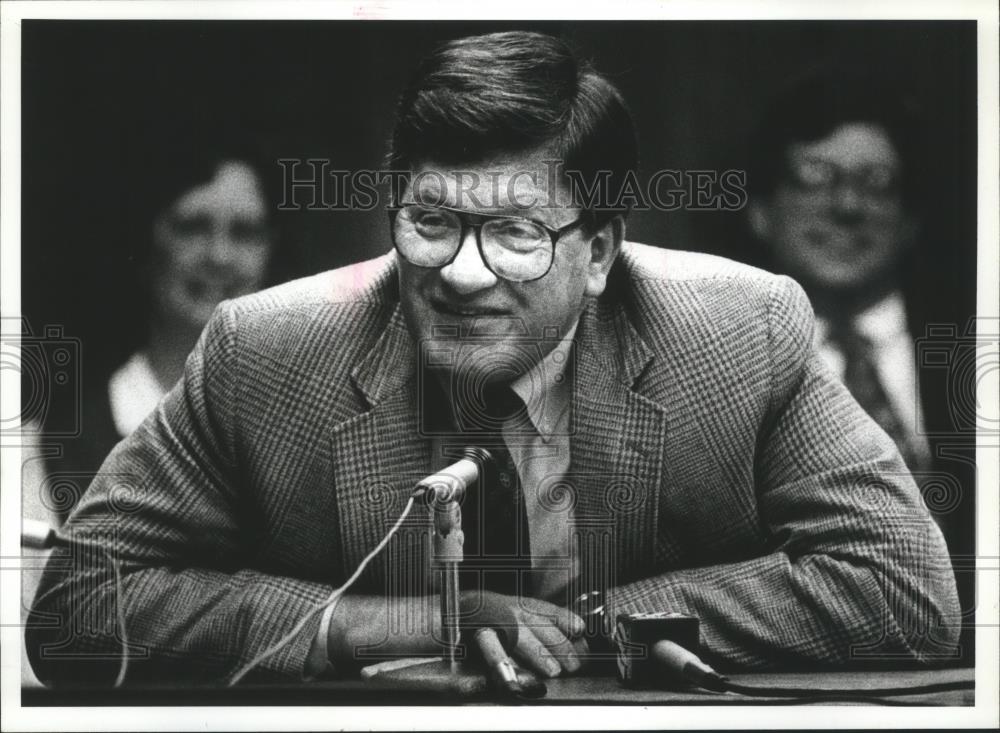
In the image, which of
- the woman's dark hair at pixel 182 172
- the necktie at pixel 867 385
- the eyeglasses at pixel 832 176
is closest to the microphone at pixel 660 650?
the necktie at pixel 867 385

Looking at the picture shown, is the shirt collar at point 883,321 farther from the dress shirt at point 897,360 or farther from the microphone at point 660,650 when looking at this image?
the microphone at point 660,650

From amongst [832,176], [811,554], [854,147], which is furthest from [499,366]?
[854,147]

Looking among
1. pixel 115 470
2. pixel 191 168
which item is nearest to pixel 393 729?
pixel 115 470

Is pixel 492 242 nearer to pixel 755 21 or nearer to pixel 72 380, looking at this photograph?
pixel 755 21

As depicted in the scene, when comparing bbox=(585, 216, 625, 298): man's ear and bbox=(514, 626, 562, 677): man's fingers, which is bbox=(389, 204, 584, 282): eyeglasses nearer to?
bbox=(585, 216, 625, 298): man's ear

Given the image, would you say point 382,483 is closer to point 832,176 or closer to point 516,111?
point 516,111

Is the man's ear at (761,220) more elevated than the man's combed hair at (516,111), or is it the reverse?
the man's combed hair at (516,111)

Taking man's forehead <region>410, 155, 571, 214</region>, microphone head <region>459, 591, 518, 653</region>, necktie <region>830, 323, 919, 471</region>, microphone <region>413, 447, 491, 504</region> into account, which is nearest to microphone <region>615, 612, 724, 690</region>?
microphone head <region>459, 591, 518, 653</region>

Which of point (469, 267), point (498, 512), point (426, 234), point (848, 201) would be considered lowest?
point (498, 512)

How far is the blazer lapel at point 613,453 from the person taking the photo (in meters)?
3.02

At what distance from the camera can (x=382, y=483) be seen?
3.02m

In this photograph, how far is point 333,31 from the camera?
3.13 metres

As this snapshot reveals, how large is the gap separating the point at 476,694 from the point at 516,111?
1623 millimetres

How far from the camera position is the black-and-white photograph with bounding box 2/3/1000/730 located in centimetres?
302
